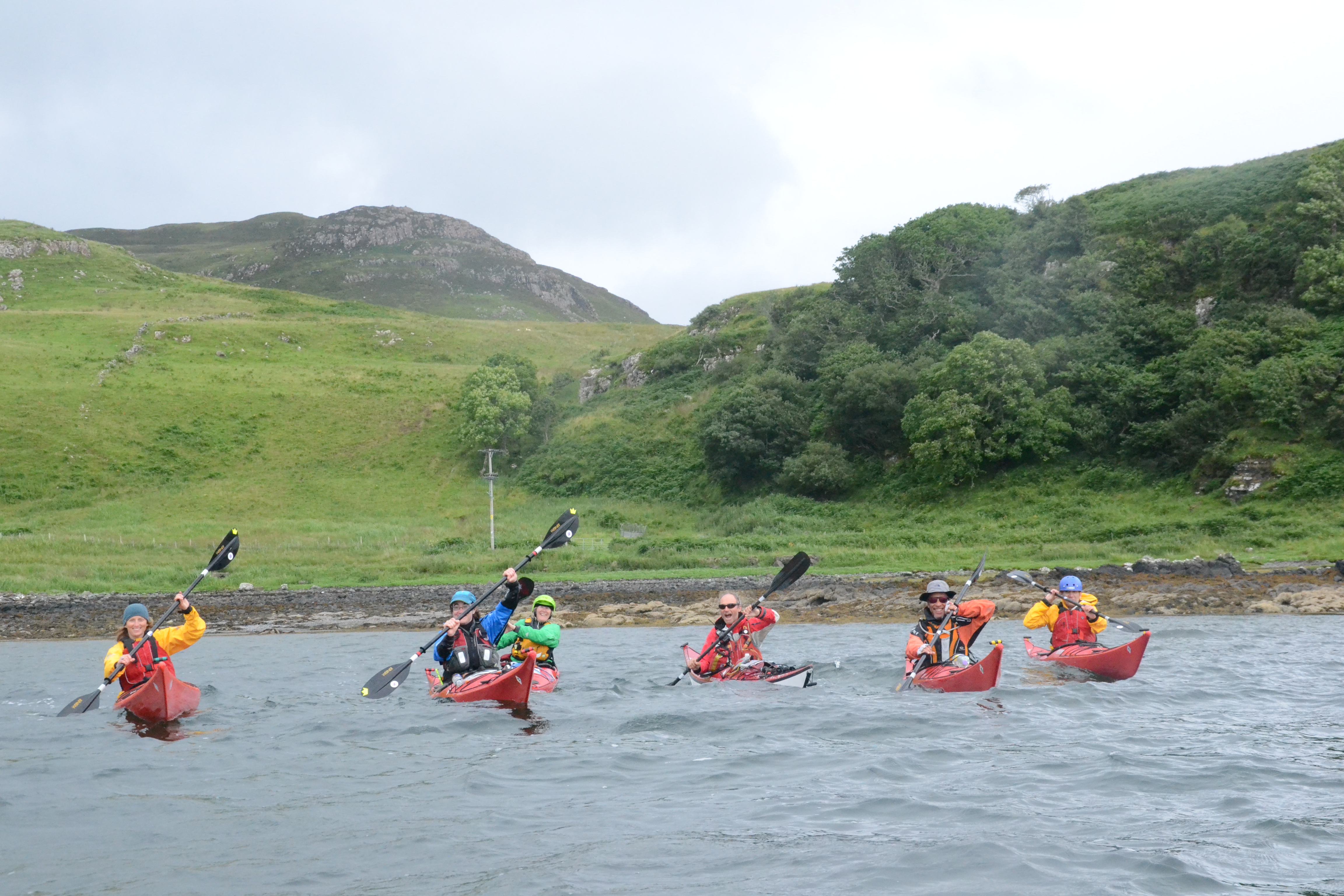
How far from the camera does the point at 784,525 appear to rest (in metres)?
47.2

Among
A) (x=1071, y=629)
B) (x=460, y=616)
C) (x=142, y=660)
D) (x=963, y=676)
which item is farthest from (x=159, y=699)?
(x=1071, y=629)

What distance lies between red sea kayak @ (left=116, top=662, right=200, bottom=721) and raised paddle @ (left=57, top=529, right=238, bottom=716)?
388 millimetres

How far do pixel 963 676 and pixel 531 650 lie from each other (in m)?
6.91

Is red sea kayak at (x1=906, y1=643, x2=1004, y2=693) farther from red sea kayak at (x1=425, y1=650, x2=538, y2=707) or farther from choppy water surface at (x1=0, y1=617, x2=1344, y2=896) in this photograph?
red sea kayak at (x1=425, y1=650, x2=538, y2=707)

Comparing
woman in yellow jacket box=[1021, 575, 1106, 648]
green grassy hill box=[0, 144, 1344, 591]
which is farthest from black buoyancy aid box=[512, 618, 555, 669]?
green grassy hill box=[0, 144, 1344, 591]

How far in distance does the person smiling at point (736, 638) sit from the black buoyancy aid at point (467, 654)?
146 inches

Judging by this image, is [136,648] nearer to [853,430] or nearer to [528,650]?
[528,650]

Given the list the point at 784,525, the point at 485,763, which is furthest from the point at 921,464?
the point at 485,763

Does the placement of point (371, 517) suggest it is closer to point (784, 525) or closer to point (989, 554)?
point (784, 525)

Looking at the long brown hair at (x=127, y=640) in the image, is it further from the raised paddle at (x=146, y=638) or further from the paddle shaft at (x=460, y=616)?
the paddle shaft at (x=460, y=616)

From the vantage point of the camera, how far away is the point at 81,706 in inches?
605

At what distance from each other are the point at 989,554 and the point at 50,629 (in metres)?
31.3

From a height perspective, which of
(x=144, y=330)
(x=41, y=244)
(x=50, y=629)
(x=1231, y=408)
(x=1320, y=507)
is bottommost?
(x=50, y=629)

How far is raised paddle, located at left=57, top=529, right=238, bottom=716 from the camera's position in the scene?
47.7ft
